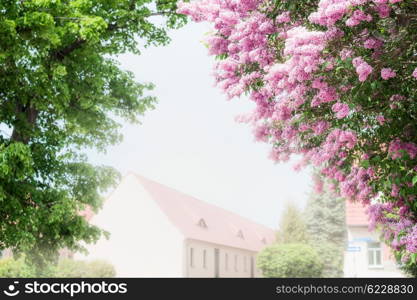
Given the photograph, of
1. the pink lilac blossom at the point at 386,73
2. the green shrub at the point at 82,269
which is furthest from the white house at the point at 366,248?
the pink lilac blossom at the point at 386,73

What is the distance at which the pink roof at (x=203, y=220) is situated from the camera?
46.7 metres

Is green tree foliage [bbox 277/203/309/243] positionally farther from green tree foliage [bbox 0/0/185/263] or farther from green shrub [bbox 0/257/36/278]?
green tree foliage [bbox 0/0/185/263]

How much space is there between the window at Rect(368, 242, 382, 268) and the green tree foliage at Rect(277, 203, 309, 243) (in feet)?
96.9

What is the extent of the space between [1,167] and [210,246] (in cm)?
3560

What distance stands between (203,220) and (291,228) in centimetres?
1581

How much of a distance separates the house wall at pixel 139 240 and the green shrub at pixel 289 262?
26.2 feet

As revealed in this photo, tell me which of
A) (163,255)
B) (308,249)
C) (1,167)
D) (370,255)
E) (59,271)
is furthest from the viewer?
(308,249)

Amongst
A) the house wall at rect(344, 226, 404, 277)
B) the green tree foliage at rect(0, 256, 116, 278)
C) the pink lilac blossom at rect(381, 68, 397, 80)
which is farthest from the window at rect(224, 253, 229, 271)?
the pink lilac blossom at rect(381, 68, 397, 80)

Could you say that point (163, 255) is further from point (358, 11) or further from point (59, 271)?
point (358, 11)

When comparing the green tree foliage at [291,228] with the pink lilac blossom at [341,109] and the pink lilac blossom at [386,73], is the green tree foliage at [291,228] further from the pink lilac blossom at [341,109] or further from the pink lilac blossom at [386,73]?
the pink lilac blossom at [386,73]

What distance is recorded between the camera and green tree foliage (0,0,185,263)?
1569 centimetres

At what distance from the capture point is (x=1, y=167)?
49.5 ft

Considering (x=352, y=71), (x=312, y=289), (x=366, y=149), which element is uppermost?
(x=352, y=71)

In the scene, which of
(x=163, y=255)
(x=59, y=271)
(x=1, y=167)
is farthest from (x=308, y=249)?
(x=1, y=167)
